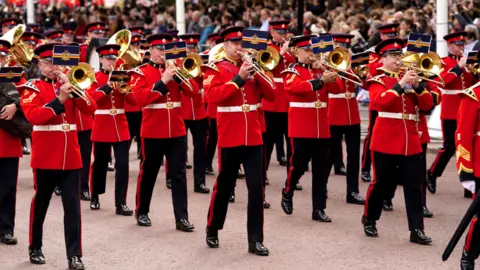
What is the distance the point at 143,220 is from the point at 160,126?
0.91m

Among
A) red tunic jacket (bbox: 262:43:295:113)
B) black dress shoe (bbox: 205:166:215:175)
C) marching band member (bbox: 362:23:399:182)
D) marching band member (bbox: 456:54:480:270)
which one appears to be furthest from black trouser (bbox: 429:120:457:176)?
marching band member (bbox: 456:54:480:270)

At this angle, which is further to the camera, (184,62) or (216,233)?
(184,62)

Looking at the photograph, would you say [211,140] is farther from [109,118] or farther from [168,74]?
[168,74]

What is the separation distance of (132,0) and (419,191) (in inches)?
872

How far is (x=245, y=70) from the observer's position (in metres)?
9.65

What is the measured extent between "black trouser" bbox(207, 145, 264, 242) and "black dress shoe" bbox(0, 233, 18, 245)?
174cm

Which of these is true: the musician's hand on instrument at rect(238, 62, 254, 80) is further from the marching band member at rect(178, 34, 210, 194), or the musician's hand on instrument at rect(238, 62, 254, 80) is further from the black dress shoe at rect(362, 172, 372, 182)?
the black dress shoe at rect(362, 172, 372, 182)

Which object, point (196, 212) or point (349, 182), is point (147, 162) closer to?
point (196, 212)

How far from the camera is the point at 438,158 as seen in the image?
41.8 feet

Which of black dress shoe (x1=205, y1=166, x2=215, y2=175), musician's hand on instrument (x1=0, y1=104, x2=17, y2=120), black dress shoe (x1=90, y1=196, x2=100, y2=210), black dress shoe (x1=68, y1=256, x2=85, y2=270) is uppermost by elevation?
musician's hand on instrument (x1=0, y1=104, x2=17, y2=120)

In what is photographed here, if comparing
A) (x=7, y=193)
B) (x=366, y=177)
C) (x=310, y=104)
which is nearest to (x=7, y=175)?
(x=7, y=193)

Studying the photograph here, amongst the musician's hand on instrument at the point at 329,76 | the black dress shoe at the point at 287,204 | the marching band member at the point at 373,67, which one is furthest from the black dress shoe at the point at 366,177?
the musician's hand on instrument at the point at 329,76

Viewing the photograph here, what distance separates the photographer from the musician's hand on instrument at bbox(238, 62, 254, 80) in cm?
965

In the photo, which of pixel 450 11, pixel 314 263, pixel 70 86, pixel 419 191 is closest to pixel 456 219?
pixel 419 191
